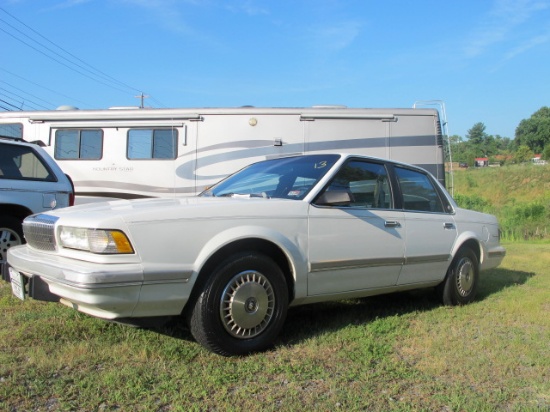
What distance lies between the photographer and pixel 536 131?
95.8 meters

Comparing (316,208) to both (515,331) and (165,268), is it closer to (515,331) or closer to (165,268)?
(165,268)

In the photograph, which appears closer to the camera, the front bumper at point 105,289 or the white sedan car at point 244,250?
the front bumper at point 105,289

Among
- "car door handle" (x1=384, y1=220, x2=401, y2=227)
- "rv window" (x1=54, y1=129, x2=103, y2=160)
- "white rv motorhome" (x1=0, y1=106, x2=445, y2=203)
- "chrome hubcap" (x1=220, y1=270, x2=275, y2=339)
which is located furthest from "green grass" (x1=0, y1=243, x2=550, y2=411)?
"rv window" (x1=54, y1=129, x2=103, y2=160)

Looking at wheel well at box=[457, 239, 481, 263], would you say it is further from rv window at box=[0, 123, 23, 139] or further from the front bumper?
rv window at box=[0, 123, 23, 139]

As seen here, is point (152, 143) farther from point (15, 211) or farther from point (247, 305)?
point (247, 305)

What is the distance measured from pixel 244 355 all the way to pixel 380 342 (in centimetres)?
109

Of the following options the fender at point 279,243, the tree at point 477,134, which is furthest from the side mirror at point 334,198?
the tree at point 477,134

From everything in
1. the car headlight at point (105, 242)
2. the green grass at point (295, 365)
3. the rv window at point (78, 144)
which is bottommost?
the green grass at point (295, 365)

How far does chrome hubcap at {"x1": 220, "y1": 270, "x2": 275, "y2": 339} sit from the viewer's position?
3.22m

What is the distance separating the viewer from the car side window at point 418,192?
468cm

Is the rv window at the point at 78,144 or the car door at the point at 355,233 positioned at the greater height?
the rv window at the point at 78,144

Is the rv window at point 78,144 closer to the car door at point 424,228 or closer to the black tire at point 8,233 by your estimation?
the black tire at point 8,233

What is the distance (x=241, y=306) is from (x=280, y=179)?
1.34 metres

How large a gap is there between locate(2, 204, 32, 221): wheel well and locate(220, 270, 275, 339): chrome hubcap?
11.6 feet
